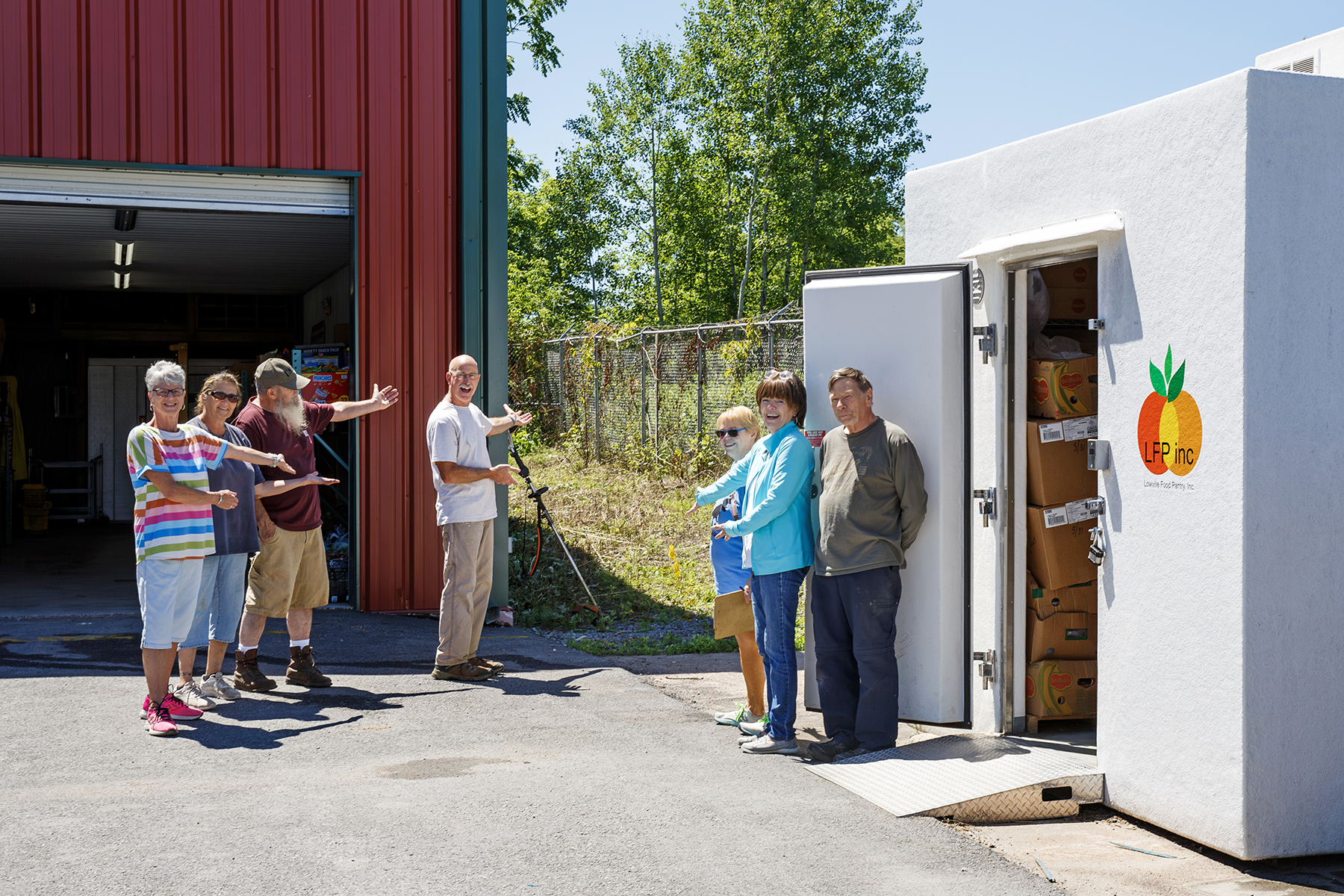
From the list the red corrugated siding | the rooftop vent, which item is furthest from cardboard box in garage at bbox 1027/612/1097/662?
the red corrugated siding

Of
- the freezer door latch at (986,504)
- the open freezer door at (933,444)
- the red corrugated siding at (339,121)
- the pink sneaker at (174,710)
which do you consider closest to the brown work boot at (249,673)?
the pink sneaker at (174,710)

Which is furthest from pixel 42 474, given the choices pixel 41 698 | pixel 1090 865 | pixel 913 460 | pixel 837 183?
pixel 837 183

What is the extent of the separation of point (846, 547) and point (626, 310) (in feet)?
115

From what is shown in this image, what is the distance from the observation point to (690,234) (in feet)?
118

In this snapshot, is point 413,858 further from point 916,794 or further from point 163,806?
point 916,794

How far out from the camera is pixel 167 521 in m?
5.83

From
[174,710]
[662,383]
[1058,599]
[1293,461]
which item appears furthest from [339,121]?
[662,383]

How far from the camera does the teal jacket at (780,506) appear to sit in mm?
5652

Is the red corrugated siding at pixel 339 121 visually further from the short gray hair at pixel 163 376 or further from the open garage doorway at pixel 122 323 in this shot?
the short gray hair at pixel 163 376

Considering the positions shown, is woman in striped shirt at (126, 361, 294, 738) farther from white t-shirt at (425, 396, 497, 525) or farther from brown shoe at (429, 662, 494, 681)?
brown shoe at (429, 662, 494, 681)

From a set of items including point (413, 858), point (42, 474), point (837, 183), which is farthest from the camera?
point (837, 183)

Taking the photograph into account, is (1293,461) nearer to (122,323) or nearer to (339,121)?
(339,121)

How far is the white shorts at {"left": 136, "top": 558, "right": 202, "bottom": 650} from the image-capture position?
583 cm

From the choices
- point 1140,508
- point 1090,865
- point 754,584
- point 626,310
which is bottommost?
point 1090,865
